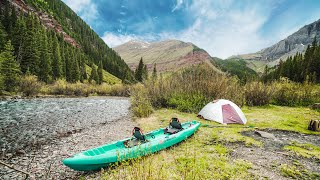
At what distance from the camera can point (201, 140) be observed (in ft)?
31.2

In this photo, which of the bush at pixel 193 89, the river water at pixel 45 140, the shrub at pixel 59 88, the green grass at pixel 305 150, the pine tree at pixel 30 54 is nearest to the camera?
the green grass at pixel 305 150

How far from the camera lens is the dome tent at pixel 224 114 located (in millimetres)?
12711

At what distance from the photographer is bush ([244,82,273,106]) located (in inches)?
764

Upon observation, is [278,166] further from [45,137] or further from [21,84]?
[21,84]

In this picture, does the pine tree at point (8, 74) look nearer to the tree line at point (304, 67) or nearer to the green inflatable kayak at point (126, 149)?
the green inflatable kayak at point (126, 149)

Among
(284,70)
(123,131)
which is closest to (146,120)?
(123,131)

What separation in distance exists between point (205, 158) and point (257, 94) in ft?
49.2

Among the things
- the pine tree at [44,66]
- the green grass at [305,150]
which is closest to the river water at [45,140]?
the green grass at [305,150]

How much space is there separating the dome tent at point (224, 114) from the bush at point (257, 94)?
297 inches

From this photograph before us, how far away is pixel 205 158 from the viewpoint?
7160 mm

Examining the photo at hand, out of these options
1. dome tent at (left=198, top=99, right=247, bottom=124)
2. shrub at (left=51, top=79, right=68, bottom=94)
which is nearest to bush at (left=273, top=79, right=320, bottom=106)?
dome tent at (left=198, top=99, right=247, bottom=124)

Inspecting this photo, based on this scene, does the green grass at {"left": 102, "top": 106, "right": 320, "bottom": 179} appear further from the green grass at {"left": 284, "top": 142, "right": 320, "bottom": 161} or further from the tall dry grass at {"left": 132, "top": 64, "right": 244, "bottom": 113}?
the tall dry grass at {"left": 132, "top": 64, "right": 244, "bottom": 113}

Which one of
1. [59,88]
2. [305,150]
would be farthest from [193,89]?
[59,88]

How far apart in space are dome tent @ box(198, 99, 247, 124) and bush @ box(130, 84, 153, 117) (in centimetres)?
484
